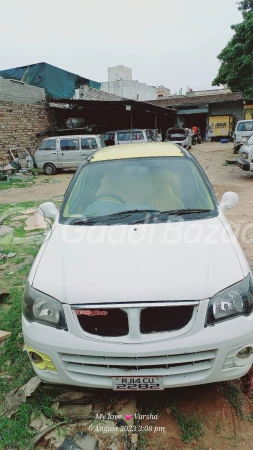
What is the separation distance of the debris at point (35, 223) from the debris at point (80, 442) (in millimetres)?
4731

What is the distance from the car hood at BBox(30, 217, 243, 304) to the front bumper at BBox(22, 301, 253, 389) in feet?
0.64

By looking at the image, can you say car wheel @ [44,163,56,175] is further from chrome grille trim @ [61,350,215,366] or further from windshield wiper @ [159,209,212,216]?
chrome grille trim @ [61,350,215,366]

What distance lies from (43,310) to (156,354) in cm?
73

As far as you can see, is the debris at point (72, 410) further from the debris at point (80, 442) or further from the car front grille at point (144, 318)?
the car front grille at point (144, 318)

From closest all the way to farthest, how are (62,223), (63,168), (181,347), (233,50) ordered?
(181,347)
(62,223)
(63,168)
(233,50)

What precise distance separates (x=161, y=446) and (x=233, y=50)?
21.6 metres

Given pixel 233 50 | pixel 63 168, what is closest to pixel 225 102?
pixel 233 50

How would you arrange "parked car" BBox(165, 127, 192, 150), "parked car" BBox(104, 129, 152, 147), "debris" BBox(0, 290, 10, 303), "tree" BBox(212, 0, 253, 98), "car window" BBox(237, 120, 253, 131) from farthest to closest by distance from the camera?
"parked car" BBox(165, 127, 192, 150)
"tree" BBox(212, 0, 253, 98)
"car window" BBox(237, 120, 253, 131)
"parked car" BBox(104, 129, 152, 147)
"debris" BBox(0, 290, 10, 303)

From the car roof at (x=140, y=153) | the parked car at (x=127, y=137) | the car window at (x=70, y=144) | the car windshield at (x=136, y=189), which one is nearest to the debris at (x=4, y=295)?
the car windshield at (x=136, y=189)

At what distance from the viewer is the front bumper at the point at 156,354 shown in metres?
1.71

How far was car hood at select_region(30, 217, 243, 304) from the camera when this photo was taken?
179 centimetres

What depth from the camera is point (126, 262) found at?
203cm

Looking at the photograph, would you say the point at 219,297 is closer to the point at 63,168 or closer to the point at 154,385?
the point at 154,385

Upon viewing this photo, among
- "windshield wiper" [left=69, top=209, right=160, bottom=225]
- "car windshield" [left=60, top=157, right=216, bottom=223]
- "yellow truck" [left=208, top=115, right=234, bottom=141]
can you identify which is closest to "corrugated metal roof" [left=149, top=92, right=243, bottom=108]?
"yellow truck" [left=208, top=115, right=234, bottom=141]
